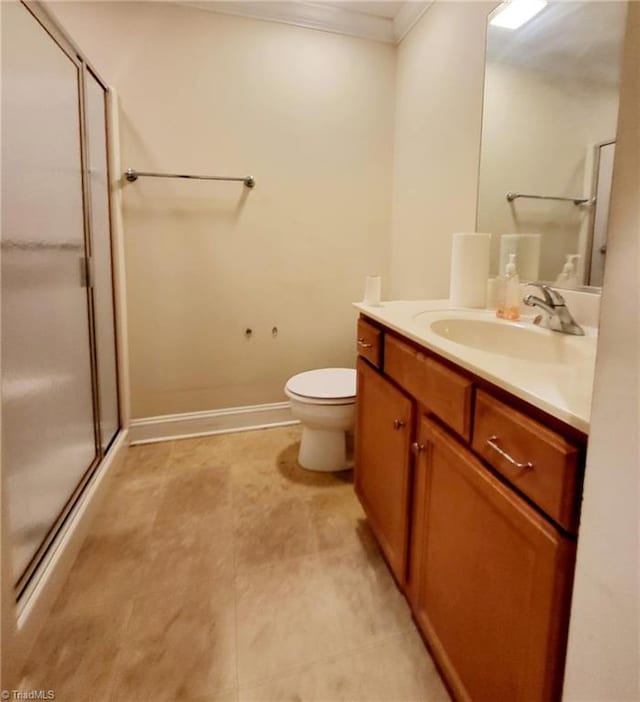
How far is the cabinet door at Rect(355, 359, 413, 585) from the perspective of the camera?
1.18m

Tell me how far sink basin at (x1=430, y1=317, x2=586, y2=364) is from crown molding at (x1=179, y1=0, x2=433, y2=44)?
1.65 meters

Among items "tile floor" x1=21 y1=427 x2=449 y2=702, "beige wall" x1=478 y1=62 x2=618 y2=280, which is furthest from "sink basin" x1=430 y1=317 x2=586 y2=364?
"tile floor" x1=21 y1=427 x2=449 y2=702

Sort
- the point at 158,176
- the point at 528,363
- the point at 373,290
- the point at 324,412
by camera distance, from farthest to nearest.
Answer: the point at 158,176, the point at 324,412, the point at 373,290, the point at 528,363

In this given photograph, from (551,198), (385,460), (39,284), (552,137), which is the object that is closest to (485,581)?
(385,460)

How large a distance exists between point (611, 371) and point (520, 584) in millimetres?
432

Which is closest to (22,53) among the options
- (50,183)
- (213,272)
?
(50,183)

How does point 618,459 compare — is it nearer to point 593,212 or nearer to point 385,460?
point 385,460

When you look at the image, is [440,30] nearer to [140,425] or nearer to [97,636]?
[140,425]

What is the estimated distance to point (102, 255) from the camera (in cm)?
196

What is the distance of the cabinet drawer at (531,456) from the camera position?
1.99 ft

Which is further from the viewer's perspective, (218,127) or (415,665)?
(218,127)

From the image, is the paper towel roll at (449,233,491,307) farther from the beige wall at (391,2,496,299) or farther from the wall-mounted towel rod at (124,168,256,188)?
the wall-mounted towel rod at (124,168,256,188)

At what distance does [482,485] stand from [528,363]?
30 cm

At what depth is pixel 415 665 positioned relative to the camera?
3.59ft
